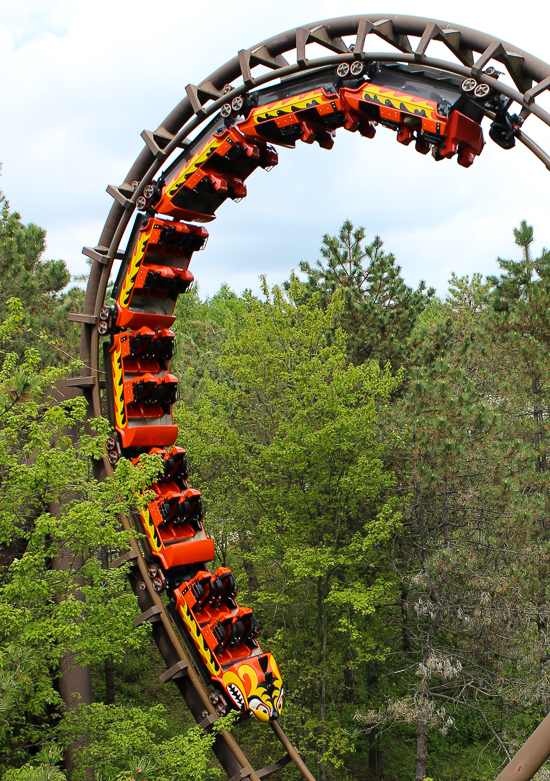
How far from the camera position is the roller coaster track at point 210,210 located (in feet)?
28.1

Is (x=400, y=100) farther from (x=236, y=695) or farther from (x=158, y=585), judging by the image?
(x=236, y=695)

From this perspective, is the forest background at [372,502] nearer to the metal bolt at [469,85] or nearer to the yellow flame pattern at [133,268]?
the yellow flame pattern at [133,268]

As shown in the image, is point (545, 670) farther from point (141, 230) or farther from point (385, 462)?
point (141, 230)

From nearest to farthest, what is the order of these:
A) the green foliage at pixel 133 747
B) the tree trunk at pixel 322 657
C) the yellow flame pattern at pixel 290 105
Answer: the green foliage at pixel 133 747, the yellow flame pattern at pixel 290 105, the tree trunk at pixel 322 657

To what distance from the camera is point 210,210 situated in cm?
1216

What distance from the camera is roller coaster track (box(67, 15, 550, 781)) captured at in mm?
8570

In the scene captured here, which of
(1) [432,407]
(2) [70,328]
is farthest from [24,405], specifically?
(1) [432,407]

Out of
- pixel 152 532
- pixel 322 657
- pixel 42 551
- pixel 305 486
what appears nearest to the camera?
pixel 42 551

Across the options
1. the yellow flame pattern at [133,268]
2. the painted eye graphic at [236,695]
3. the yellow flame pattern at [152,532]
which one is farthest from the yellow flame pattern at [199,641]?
the yellow flame pattern at [133,268]

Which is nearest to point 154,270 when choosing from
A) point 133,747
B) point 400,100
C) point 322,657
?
point 400,100

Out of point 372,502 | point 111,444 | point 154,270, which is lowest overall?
point 372,502

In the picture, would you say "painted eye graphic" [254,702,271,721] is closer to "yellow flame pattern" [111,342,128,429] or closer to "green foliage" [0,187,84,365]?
"yellow flame pattern" [111,342,128,429]

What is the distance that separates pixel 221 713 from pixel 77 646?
4137mm

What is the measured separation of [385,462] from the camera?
15.9 m
